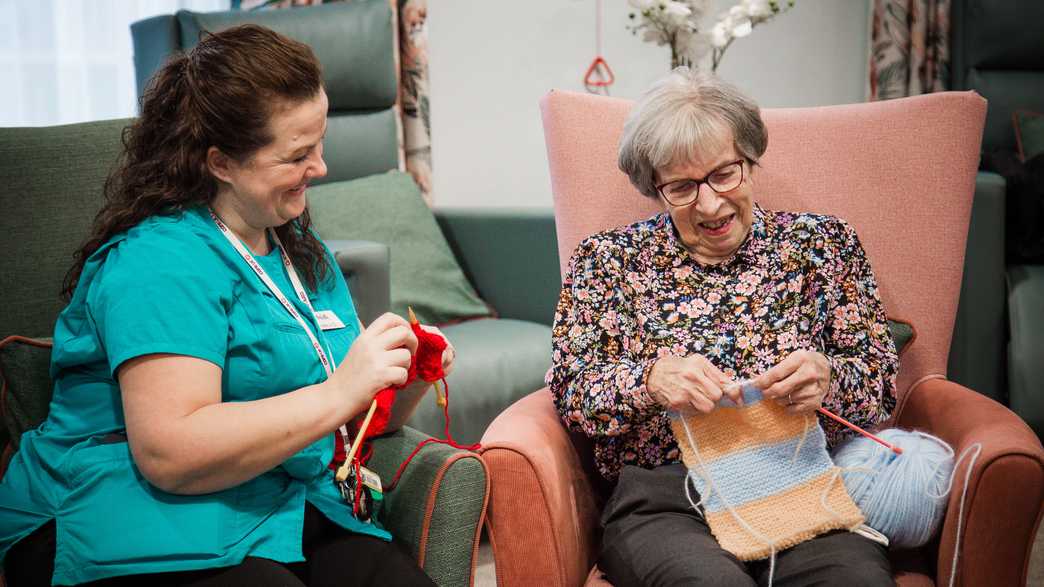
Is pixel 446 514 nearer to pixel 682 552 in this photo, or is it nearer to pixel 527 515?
pixel 527 515

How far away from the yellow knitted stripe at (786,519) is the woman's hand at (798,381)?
0.40 ft

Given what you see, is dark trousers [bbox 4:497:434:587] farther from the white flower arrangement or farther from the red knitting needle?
the white flower arrangement

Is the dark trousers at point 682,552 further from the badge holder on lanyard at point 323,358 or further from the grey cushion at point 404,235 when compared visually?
the grey cushion at point 404,235

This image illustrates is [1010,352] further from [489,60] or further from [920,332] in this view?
[489,60]

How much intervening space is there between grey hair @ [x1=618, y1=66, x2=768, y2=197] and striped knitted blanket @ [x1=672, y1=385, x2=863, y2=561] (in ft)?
1.34

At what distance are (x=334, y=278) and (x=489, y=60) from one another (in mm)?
1851

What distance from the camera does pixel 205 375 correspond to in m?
1.04

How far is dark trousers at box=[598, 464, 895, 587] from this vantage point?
4.01ft

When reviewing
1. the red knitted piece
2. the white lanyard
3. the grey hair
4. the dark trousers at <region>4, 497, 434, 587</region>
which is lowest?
the dark trousers at <region>4, 497, 434, 587</region>

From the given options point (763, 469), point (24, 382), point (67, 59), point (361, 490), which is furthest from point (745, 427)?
point (67, 59)

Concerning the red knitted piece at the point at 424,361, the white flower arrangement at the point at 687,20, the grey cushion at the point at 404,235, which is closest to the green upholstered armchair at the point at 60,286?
the red knitted piece at the point at 424,361

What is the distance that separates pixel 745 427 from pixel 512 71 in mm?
2038

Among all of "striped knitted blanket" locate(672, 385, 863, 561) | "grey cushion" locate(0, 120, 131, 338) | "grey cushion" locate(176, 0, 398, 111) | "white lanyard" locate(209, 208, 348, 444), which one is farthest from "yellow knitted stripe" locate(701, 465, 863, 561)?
"grey cushion" locate(176, 0, 398, 111)

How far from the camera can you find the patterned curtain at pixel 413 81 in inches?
115
